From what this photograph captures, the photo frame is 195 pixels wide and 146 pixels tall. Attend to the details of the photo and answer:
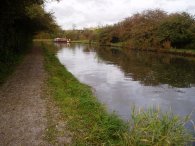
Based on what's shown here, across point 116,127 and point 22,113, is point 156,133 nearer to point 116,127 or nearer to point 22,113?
point 116,127

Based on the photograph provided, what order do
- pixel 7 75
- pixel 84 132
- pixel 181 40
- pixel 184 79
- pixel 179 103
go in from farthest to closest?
pixel 181 40, pixel 184 79, pixel 7 75, pixel 179 103, pixel 84 132

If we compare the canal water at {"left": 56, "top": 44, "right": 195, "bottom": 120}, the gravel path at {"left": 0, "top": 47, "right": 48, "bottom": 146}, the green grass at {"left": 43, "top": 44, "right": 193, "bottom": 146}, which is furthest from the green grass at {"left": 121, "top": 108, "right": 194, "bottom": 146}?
the canal water at {"left": 56, "top": 44, "right": 195, "bottom": 120}

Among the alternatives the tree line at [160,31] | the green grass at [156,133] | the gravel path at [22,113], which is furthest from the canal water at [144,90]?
the tree line at [160,31]

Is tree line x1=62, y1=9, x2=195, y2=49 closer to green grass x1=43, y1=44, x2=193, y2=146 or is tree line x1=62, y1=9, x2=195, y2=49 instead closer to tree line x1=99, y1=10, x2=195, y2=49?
tree line x1=99, y1=10, x2=195, y2=49

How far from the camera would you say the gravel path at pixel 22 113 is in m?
7.11

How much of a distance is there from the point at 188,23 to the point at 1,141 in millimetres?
42823

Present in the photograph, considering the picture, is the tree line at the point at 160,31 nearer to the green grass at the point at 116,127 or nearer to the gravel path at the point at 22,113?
the gravel path at the point at 22,113

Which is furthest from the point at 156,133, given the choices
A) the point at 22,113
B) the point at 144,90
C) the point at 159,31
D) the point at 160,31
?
the point at 159,31

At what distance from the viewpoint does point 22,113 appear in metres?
9.11

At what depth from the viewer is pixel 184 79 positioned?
20078 millimetres

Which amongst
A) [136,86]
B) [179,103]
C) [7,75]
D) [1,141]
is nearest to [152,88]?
[136,86]

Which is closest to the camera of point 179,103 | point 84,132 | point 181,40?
point 84,132

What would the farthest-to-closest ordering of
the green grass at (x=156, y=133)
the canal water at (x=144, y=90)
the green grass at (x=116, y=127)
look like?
the canal water at (x=144, y=90)
the green grass at (x=116, y=127)
the green grass at (x=156, y=133)

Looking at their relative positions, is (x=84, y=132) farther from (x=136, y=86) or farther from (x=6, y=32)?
(x=6, y=32)
